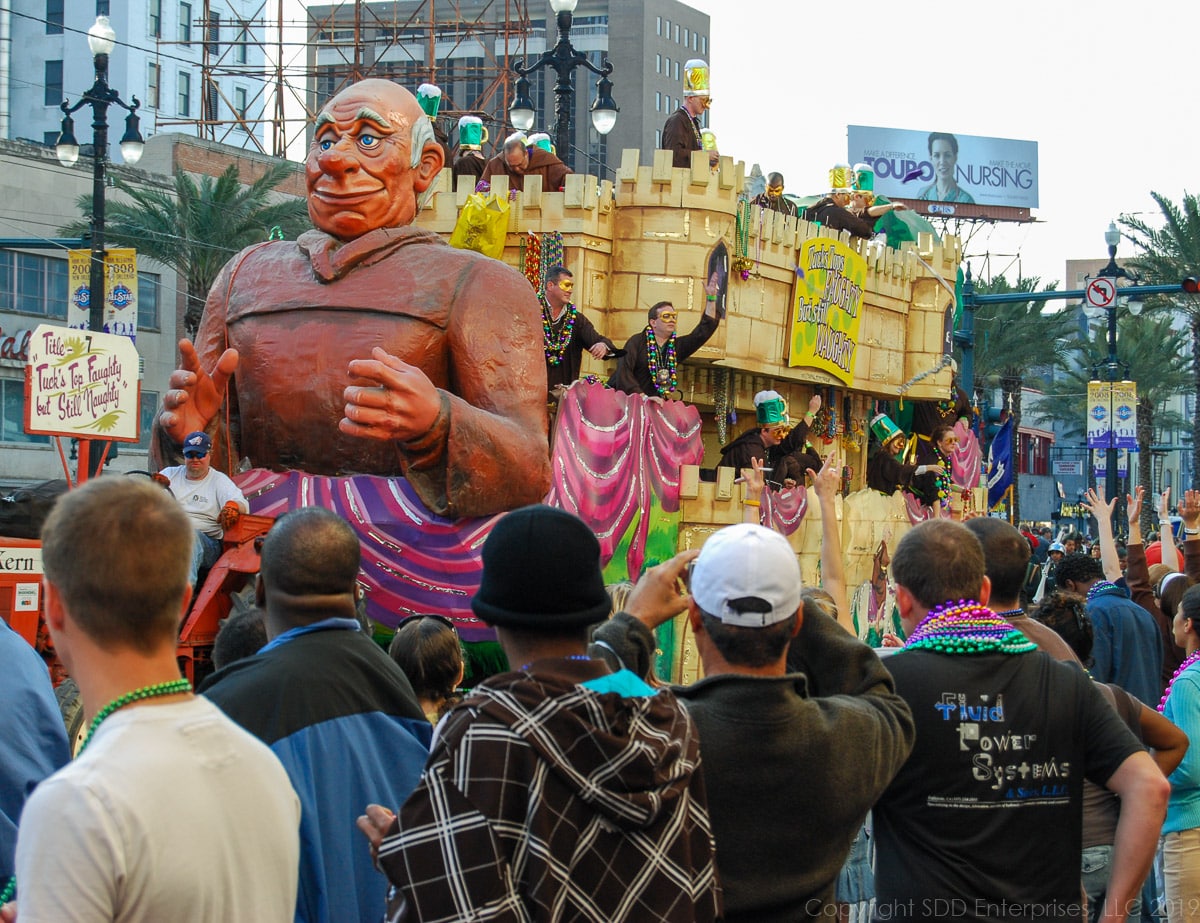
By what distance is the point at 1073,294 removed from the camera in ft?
77.4

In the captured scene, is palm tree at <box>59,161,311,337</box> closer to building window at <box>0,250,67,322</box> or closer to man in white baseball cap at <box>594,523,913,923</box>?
building window at <box>0,250,67,322</box>

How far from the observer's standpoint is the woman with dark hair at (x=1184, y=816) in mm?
5109

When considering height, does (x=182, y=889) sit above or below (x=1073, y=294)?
below

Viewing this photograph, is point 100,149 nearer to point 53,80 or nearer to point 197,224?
point 197,224

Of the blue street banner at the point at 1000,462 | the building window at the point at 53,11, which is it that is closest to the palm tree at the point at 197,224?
the blue street banner at the point at 1000,462

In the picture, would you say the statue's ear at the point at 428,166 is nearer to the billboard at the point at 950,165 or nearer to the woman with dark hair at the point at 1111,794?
the woman with dark hair at the point at 1111,794

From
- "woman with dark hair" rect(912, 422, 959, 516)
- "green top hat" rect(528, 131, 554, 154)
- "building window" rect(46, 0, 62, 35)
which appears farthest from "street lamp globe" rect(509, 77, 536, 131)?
"building window" rect(46, 0, 62, 35)

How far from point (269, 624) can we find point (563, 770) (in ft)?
4.23

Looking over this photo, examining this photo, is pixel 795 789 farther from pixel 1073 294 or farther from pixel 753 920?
pixel 1073 294

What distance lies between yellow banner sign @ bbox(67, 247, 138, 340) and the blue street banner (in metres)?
11.2

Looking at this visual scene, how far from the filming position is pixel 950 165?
61875 mm

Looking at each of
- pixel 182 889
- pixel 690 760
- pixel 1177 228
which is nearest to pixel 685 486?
pixel 690 760

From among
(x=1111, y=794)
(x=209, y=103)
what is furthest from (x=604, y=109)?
(x=209, y=103)

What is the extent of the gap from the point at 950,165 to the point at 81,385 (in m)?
57.6
